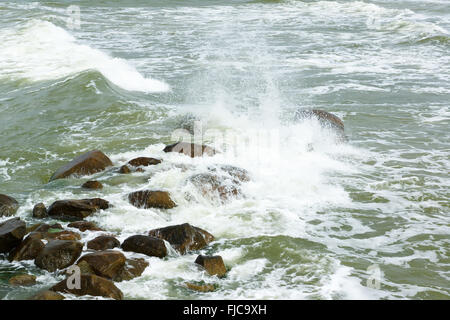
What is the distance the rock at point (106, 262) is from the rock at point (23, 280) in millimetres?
468

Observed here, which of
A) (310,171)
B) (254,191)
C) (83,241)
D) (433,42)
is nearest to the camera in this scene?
(83,241)

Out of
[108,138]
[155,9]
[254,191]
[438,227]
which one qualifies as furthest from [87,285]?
[155,9]

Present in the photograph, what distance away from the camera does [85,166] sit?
836cm

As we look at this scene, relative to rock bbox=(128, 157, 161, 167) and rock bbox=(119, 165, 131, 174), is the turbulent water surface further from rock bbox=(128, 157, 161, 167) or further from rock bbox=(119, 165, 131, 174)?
rock bbox=(128, 157, 161, 167)

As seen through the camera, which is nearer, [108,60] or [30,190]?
[30,190]

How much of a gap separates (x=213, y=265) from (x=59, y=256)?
4.98ft

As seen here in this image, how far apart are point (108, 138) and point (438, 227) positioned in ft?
19.4

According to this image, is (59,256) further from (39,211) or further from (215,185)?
(215,185)

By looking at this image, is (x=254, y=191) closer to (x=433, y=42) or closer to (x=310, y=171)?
(x=310, y=171)

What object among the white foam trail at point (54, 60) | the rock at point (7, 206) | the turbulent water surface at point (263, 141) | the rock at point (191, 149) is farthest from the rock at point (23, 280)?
the white foam trail at point (54, 60)

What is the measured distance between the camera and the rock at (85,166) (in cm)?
827

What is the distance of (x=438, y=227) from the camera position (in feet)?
22.7

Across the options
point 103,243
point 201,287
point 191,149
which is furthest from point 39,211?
point 191,149

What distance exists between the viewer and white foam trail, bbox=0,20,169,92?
1470 centimetres
